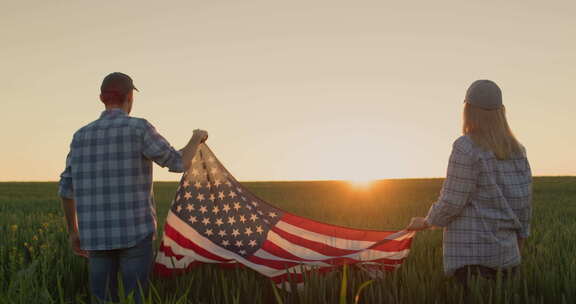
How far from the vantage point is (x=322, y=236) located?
5625 millimetres

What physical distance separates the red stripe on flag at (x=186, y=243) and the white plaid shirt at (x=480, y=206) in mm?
2402

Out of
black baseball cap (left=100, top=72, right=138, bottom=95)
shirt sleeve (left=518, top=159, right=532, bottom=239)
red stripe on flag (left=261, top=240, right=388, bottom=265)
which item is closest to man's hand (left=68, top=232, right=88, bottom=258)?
black baseball cap (left=100, top=72, right=138, bottom=95)

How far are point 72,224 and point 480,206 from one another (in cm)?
346

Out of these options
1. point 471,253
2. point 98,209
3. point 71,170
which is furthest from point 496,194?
point 71,170

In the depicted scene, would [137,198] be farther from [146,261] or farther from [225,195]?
[225,195]

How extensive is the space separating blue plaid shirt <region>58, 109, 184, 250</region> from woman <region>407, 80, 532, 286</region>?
2.19 m

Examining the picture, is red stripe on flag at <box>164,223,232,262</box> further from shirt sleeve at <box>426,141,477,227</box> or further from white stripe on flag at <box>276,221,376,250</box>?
shirt sleeve at <box>426,141,477,227</box>

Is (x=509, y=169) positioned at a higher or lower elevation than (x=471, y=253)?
higher

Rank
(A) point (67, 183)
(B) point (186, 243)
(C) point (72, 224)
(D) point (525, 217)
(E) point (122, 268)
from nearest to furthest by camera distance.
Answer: (E) point (122, 268) → (D) point (525, 217) → (A) point (67, 183) → (C) point (72, 224) → (B) point (186, 243)

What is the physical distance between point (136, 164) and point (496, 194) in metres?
2.84

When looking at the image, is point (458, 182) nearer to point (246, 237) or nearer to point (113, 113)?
point (246, 237)

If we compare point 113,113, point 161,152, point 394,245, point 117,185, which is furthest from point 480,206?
point 113,113

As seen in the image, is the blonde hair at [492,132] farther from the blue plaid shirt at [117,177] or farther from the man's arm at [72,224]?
the man's arm at [72,224]

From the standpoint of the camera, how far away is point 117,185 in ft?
12.9
